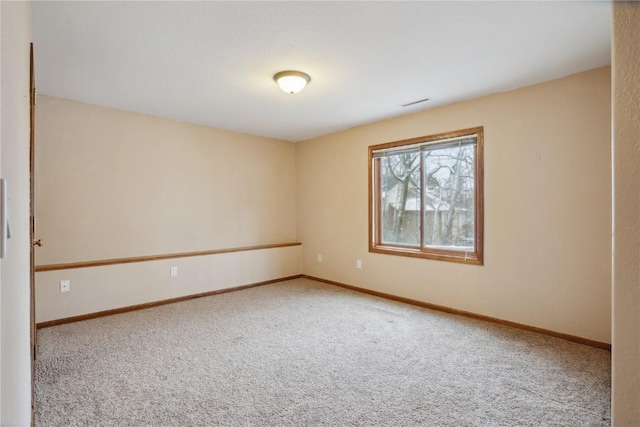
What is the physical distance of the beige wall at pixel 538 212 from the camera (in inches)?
108

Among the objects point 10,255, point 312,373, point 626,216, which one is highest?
point 626,216

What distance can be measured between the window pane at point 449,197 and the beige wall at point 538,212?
0.22 metres

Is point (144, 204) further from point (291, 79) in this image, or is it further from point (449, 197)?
point (449, 197)

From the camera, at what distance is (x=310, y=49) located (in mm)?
2414

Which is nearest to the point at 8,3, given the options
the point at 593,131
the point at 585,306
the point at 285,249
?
the point at 593,131

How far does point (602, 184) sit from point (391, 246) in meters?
2.24

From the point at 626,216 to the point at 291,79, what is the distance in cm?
240

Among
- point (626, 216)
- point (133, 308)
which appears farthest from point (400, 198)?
point (133, 308)

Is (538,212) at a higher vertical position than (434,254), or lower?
higher

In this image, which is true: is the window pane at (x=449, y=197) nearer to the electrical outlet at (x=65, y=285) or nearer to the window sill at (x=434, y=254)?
the window sill at (x=434, y=254)

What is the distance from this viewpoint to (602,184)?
107 inches

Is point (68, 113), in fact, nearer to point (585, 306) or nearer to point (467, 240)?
point (467, 240)

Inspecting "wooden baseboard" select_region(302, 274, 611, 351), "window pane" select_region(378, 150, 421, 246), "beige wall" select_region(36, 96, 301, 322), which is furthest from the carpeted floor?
"window pane" select_region(378, 150, 421, 246)

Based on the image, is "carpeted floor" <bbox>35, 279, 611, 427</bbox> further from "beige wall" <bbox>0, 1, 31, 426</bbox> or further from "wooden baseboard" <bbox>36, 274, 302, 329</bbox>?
"beige wall" <bbox>0, 1, 31, 426</bbox>
